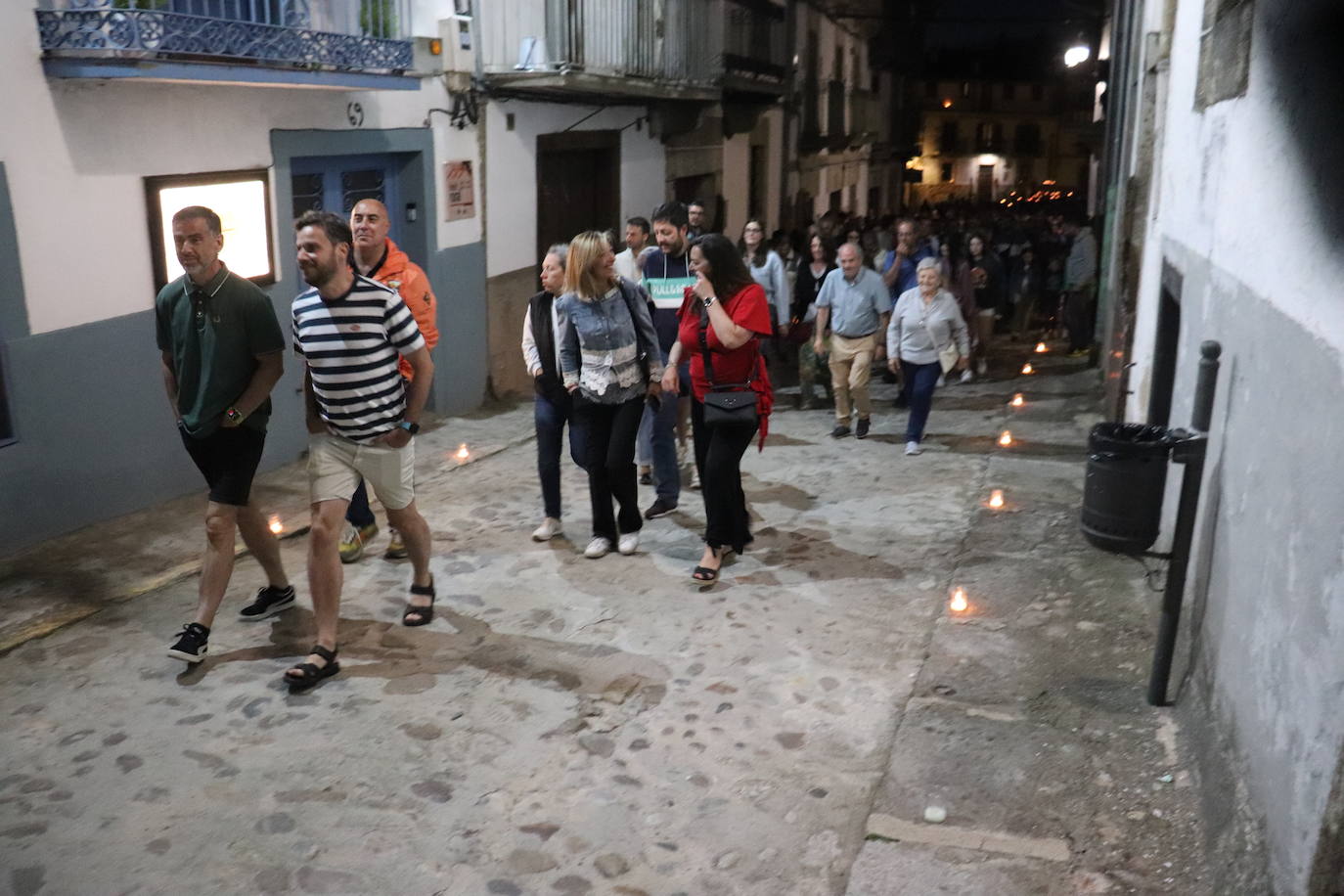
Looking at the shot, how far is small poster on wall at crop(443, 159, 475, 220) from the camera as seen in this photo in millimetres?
10273

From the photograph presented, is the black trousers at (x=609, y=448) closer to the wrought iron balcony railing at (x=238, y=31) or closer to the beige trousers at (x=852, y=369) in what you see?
the wrought iron balcony railing at (x=238, y=31)

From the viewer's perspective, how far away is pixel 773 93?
63.0ft

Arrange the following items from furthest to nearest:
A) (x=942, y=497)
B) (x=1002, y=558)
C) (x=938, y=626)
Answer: (x=942, y=497) < (x=1002, y=558) < (x=938, y=626)

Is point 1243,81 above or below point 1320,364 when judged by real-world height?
above

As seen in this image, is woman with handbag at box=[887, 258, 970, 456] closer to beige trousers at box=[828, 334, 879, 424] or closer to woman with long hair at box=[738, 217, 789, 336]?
beige trousers at box=[828, 334, 879, 424]

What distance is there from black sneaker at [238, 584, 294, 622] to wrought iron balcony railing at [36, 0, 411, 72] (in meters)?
3.06

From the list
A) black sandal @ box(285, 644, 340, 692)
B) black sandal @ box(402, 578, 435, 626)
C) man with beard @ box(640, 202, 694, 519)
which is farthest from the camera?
man with beard @ box(640, 202, 694, 519)

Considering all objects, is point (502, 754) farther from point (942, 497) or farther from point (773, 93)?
point (773, 93)

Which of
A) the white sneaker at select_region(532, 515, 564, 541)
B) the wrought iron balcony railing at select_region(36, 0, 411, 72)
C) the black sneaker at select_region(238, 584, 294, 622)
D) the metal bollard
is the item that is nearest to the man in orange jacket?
the black sneaker at select_region(238, 584, 294, 622)

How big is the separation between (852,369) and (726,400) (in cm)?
385

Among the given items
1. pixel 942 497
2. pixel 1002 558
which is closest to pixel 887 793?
pixel 1002 558

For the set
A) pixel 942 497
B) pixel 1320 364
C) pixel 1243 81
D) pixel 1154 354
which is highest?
pixel 1243 81

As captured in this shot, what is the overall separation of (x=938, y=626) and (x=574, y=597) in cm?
176

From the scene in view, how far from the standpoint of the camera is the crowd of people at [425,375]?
477 centimetres
